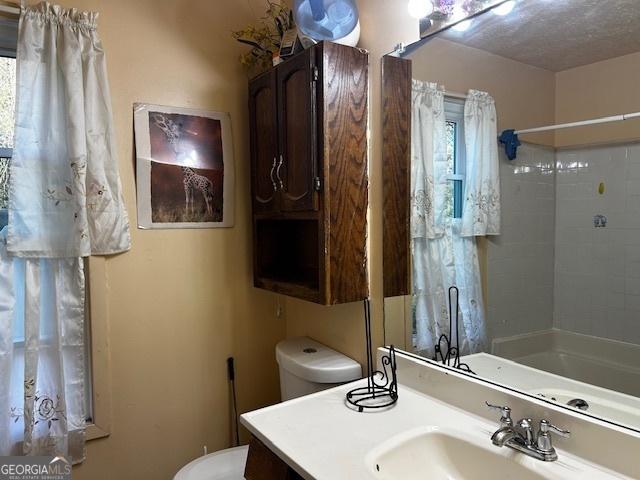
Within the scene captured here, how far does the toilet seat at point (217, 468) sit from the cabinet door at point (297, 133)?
2.94 feet

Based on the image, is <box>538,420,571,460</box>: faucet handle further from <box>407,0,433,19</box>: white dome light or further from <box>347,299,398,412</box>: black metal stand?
<box>407,0,433,19</box>: white dome light

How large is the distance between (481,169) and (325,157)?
456mm

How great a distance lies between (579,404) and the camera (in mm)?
1010

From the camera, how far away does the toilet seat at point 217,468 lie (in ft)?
4.77

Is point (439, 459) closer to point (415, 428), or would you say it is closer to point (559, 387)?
point (415, 428)

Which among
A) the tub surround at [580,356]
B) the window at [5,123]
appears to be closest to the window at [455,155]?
the tub surround at [580,356]

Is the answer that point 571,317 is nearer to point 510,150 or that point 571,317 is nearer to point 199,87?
point 510,150

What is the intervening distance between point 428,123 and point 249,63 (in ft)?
2.63

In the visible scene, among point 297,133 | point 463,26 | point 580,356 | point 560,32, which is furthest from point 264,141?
point 580,356

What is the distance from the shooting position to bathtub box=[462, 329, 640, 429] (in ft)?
3.13

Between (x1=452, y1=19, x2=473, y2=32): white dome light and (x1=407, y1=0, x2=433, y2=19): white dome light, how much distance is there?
10 centimetres

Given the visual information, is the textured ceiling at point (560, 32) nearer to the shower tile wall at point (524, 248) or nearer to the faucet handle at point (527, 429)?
the shower tile wall at point (524, 248)

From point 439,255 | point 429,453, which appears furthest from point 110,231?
point 429,453

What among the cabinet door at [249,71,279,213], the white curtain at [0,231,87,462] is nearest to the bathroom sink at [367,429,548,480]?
the cabinet door at [249,71,279,213]
